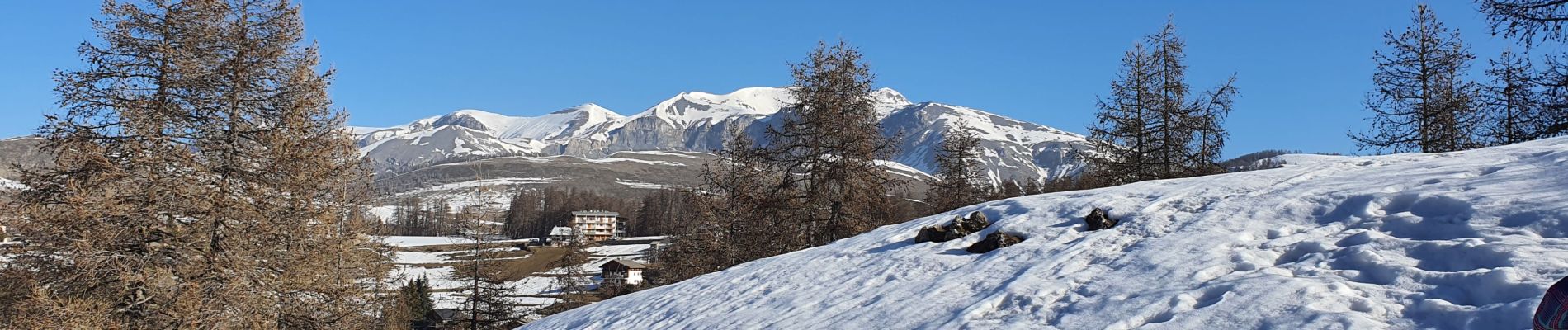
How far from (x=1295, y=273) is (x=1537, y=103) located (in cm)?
1282

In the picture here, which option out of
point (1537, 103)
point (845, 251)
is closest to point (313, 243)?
point (845, 251)

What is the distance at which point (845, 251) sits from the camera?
11641 millimetres

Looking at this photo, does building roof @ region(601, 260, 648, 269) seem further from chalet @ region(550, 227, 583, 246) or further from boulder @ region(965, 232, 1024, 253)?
boulder @ region(965, 232, 1024, 253)

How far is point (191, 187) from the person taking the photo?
12.3 metres

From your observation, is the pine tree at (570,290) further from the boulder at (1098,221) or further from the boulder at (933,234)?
the boulder at (1098,221)

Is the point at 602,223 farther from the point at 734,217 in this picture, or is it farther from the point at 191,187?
the point at 191,187

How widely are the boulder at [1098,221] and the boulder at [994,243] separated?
807mm

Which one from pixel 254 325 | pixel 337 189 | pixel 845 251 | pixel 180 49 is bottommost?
pixel 254 325

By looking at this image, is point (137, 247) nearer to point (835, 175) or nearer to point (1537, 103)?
point (835, 175)

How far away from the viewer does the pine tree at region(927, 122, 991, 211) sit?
3534cm

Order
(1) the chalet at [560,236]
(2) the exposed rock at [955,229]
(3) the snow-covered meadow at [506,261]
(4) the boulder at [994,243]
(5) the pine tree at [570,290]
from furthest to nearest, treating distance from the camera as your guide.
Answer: (1) the chalet at [560,236]
(3) the snow-covered meadow at [506,261]
(5) the pine tree at [570,290]
(2) the exposed rock at [955,229]
(4) the boulder at [994,243]

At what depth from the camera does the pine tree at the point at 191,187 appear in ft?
39.1

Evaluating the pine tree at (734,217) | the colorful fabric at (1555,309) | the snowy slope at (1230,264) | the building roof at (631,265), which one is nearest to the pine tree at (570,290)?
the pine tree at (734,217)

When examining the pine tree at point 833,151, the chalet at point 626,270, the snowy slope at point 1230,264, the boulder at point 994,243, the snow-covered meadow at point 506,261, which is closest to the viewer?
the snowy slope at point 1230,264
